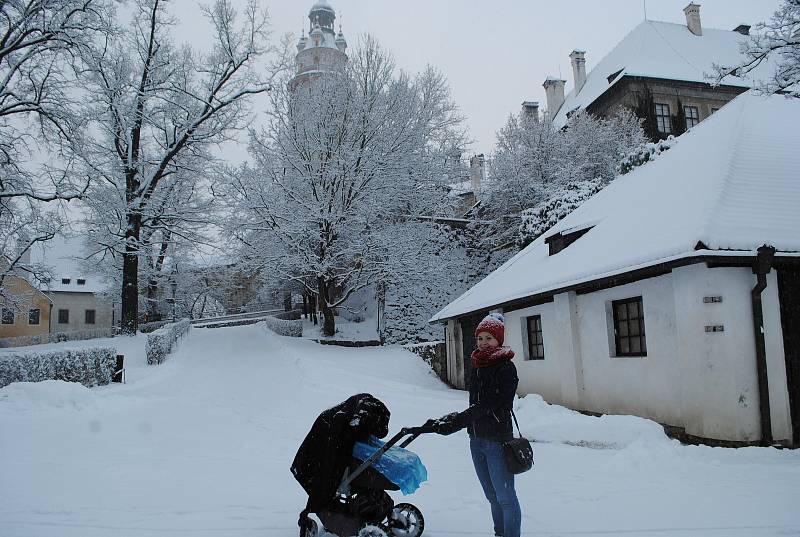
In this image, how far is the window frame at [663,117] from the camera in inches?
1390

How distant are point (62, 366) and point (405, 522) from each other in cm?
1252

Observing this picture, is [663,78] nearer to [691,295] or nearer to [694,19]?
[694,19]

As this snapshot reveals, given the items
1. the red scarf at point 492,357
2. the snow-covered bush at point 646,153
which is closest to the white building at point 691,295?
the snow-covered bush at point 646,153

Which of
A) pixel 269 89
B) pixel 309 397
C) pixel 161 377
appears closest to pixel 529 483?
pixel 309 397

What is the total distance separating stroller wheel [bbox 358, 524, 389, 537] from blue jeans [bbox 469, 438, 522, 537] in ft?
2.85

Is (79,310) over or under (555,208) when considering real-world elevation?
under

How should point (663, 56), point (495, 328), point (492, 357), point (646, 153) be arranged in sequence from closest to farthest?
point (492, 357) < point (495, 328) < point (646, 153) < point (663, 56)

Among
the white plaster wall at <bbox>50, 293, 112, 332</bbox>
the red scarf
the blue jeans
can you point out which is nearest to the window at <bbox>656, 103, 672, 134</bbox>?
the red scarf

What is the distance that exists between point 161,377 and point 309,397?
5058 mm

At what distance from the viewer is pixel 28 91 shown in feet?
55.7

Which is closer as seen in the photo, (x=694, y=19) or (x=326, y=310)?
(x=326, y=310)

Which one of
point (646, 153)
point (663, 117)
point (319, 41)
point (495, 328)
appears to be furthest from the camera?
point (319, 41)

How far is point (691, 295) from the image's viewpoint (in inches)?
332

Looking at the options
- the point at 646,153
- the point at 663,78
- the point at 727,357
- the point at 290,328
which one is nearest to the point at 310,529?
the point at 727,357
